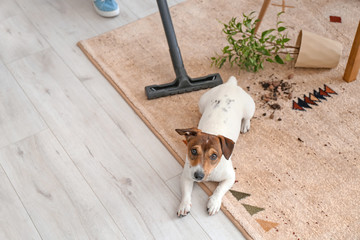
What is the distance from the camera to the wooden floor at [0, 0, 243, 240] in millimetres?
1559

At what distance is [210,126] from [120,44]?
0.95m

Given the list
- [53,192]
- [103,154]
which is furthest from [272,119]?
[53,192]

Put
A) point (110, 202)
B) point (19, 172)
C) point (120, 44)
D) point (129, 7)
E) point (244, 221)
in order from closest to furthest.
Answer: point (244, 221) < point (110, 202) < point (19, 172) < point (120, 44) < point (129, 7)

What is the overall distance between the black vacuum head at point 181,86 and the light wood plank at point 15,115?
1.77 ft

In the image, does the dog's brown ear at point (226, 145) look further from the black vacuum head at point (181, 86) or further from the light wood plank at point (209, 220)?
the black vacuum head at point (181, 86)

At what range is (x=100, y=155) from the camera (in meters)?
1.78

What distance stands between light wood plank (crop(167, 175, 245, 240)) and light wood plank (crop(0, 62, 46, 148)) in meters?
0.77

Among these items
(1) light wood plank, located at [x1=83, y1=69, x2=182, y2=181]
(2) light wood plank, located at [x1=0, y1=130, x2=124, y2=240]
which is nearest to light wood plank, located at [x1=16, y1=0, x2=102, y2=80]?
(1) light wood plank, located at [x1=83, y1=69, x2=182, y2=181]

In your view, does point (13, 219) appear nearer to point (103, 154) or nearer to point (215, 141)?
point (103, 154)

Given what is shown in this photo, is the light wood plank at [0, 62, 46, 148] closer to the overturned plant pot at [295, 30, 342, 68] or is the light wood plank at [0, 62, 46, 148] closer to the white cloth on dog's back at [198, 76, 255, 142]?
the white cloth on dog's back at [198, 76, 255, 142]

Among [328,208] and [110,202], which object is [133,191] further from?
[328,208]

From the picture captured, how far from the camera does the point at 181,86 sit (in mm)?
1977

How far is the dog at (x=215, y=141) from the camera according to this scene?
1.39m

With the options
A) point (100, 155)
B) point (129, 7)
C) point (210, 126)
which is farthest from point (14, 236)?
point (129, 7)
